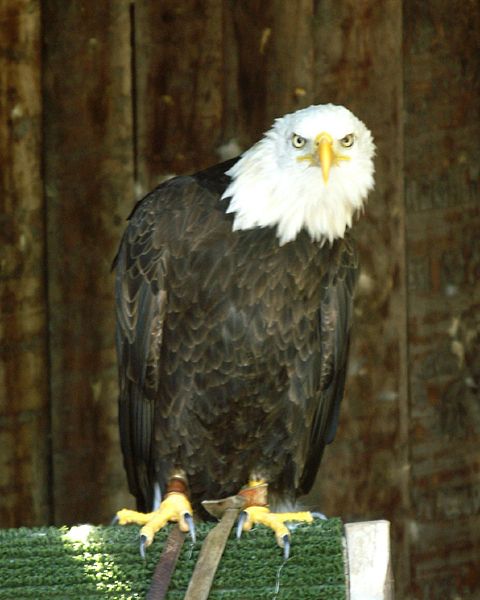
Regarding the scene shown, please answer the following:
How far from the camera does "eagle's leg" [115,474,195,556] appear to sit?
376 centimetres

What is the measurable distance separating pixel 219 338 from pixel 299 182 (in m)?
0.45

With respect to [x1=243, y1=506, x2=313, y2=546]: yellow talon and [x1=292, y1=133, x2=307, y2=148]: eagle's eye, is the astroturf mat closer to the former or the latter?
[x1=243, y1=506, x2=313, y2=546]: yellow talon

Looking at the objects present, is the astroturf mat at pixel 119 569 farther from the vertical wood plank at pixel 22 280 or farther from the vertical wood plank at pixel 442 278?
the vertical wood plank at pixel 442 278

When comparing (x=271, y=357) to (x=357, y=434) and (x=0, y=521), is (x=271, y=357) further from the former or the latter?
(x=0, y=521)

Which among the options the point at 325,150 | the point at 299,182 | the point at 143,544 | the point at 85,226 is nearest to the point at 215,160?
the point at 85,226

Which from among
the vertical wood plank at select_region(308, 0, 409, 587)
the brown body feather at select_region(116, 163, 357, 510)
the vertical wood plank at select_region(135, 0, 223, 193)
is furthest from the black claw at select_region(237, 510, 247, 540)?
the vertical wood plank at select_region(135, 0, 223, 193)

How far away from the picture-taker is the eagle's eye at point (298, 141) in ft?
13.8

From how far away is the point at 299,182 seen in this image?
4289 mm

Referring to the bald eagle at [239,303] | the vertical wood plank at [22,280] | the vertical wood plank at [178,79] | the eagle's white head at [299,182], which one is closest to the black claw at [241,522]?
the bald eagle at [239,303]

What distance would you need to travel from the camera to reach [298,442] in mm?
4531

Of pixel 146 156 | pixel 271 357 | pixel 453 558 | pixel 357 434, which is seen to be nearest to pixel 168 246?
pixel 271 357

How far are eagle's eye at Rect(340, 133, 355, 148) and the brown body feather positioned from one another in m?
0.29

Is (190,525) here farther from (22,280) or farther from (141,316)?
(22,280)

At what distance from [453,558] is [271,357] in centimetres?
115
